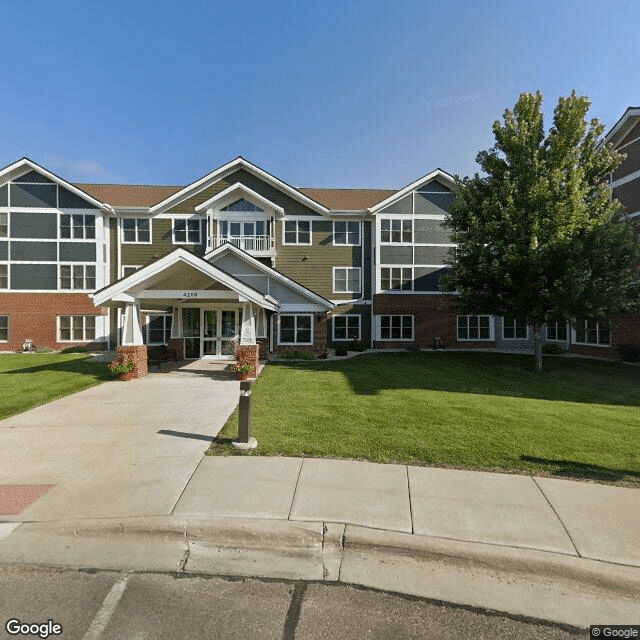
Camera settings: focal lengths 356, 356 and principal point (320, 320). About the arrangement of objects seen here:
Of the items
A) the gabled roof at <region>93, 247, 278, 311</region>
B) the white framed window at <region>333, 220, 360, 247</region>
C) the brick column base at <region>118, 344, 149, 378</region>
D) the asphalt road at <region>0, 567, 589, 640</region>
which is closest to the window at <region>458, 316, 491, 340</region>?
the white framed window at <region>333, 220, 360, 247</region>

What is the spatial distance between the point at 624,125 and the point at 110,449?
2700 cm

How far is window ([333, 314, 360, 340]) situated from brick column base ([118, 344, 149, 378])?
1339 centimetres

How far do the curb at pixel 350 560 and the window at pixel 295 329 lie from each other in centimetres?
1755

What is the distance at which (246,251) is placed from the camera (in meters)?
22.6

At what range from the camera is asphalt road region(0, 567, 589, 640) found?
8.32ft

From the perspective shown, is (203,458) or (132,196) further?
(132,196)

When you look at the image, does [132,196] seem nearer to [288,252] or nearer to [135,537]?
[288,252]

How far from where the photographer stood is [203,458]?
5.30 metres

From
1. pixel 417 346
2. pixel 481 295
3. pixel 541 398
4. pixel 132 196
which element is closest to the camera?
pixel 541 398

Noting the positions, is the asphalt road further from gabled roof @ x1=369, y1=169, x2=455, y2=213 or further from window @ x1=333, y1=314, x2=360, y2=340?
gabled roof @ x1=369, y1=169, x2=455, y2=213

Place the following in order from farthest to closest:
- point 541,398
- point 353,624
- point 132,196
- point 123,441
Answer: point 132,196, point 541,398, point 123,441, point 353,624

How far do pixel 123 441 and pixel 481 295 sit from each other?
14745mm

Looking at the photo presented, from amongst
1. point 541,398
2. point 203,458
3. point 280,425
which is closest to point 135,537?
point 203,458

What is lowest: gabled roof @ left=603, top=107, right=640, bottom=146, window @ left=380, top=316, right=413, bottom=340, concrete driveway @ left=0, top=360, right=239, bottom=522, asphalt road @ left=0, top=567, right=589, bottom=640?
asphalt road @ left=0, top=567, right=589, bottom=640
